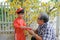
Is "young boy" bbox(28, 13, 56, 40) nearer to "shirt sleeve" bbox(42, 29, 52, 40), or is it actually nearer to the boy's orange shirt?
"shirt sleeve" bbox(42, 29, 52, 40)

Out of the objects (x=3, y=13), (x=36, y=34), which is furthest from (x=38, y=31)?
(x=3, y=13)

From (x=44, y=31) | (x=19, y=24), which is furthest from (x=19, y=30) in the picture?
A: (x=44, y=31)

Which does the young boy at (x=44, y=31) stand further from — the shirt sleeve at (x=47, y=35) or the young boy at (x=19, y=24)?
the young boy at (x=19, y=24)

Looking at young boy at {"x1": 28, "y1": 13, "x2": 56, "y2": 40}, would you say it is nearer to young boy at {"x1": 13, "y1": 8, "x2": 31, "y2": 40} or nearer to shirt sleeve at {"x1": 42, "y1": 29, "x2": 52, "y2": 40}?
shirt sleeve at {"x1": 42, "y1": 29, "x2": 52, "y2": 40}

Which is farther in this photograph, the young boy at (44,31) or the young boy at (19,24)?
the young boy at (19,24)

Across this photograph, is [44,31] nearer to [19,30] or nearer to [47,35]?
[47,35]

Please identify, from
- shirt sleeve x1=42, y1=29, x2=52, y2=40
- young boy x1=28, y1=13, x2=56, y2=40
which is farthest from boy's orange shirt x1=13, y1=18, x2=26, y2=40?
shirt sleeve x1=42, y1=29, x2=52, y2=40

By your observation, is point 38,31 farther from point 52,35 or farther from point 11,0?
point 11,0

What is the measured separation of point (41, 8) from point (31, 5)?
270 mm

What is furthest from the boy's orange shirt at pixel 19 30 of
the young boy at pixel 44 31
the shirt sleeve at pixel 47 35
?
the shirt sleeve at pixel 47 35

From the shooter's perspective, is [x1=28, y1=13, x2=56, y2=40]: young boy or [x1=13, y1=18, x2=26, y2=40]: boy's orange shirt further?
[x1=13, y1=18, x2=26, y2=40]: boy's orange shirt

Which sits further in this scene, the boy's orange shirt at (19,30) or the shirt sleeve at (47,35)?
the boy's orange shirt at (19,30)

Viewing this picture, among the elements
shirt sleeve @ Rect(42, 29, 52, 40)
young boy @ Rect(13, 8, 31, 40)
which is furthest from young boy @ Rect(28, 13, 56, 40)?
young boy @ Rect(13, 8, 31, 40)

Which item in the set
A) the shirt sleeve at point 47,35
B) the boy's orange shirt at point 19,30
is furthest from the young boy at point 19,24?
the shirt sleeve at point 47,35
